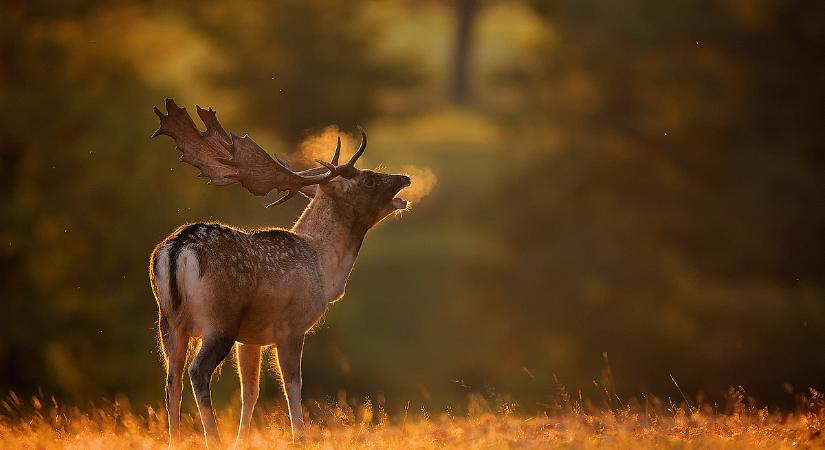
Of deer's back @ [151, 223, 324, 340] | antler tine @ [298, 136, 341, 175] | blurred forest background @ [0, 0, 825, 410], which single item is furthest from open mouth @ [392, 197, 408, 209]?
blurred forest background @ [0, 0, 825, 410]

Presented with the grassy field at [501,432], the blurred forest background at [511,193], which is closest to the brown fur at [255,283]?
the grassy field at [501,432]

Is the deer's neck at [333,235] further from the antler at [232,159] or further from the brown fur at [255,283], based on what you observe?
the antler at [232,159]

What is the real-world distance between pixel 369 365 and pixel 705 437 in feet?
108

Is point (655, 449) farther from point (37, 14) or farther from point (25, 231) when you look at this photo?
point (37, 14)

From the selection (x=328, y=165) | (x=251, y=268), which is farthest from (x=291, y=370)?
(x=328, y=165)

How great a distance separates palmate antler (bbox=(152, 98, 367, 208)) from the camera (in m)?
10.4

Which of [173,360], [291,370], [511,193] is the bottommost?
[511,193]

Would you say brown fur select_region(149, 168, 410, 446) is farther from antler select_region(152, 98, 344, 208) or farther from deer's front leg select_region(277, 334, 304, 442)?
antler select_region(152, 98, 344, 208)

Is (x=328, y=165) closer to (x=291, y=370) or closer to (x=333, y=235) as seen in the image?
(x=333, y=235)

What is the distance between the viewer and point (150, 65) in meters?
40.6

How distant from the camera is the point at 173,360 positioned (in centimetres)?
918

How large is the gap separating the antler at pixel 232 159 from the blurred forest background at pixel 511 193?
15246 mm

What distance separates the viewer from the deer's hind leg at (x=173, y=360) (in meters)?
9.16

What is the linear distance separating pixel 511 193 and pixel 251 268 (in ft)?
107
